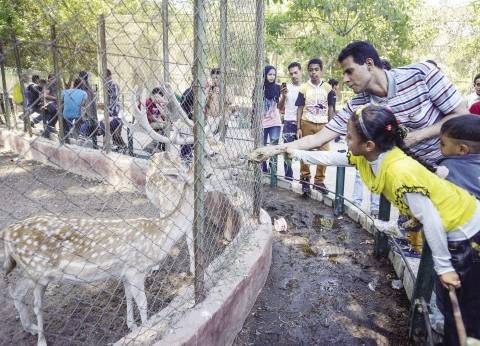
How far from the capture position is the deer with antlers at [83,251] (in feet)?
8.61

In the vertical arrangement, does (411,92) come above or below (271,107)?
above

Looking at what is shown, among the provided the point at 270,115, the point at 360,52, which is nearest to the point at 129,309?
the point at 360,52

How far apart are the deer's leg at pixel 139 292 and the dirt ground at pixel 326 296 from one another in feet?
2.13

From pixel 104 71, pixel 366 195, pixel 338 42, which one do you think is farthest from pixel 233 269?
pixel 338 42

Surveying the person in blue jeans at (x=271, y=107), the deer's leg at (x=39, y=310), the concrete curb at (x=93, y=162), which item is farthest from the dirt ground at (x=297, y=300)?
the concrete curb at (x=93, y=162)

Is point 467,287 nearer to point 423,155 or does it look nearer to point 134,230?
point 423,155

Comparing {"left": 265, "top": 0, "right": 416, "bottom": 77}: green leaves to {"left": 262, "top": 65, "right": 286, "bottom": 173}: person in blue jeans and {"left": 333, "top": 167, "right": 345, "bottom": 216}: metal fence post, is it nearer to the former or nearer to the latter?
{"left": 262, "top": 65, "right": 286, "bottom": 173}: person in blue jeans

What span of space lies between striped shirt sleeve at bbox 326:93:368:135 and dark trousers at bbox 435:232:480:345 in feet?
3.76

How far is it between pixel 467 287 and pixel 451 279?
0.23m

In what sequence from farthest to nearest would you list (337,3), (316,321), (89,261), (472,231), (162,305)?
(337,3)
(162,305)
(316,321)
(89,261)
(472,231)

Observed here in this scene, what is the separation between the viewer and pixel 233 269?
110 inches

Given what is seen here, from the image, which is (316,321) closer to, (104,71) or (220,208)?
(220,208)

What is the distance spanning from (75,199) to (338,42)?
620 cm

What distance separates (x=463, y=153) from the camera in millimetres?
2193
